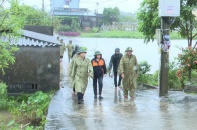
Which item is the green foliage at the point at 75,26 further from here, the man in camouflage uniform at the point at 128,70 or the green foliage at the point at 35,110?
the green foliage at the point at 35,110

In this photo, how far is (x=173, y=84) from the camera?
15266 mm

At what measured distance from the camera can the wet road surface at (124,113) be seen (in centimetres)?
804

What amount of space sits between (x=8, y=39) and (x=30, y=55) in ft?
22.2

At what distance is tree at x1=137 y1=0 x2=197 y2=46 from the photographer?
1678 cm

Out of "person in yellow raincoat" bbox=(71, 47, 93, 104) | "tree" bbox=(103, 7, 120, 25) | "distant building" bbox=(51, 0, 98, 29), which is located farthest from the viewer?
"tree" bbox=(103, 7, 120, 25)

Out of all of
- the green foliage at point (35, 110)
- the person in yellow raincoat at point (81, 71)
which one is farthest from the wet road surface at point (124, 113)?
the person in yellow raincoat at point (81, 71)

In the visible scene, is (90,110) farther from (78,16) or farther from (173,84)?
(78,16)

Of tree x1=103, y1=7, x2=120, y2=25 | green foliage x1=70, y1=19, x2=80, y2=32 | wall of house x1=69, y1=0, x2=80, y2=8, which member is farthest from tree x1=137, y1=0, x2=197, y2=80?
wall of house x1=69, y1=0, x2=80, y2=8

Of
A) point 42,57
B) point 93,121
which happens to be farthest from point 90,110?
point 42,57

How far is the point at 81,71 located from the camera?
36.9 ft

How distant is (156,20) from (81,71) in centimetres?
652

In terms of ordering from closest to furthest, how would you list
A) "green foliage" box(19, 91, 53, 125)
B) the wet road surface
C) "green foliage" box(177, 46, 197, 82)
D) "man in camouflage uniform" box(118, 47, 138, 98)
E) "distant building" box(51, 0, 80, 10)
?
the wet road surface → "green foliage" box(19, 91, 53, 125) → "man in camouflage uniform" box(118, 47, 138, 98) → "green foliage" box(177, 46, 197, 82) → "distant building" box(51, 0, 80, 10)

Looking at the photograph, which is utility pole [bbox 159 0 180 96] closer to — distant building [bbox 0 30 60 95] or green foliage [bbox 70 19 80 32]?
distant building [bbox 0 30 60 95]

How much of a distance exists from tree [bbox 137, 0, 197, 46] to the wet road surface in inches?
200
